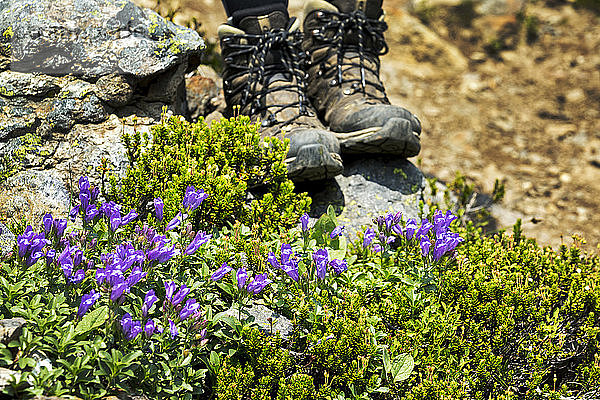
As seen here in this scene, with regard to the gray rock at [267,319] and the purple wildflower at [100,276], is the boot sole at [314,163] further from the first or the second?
the purple wildflower at [100,276]

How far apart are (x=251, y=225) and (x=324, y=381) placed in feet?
3.69

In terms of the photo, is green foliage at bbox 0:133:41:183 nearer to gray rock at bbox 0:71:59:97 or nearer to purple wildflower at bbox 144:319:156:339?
gray rock at bbox 0:71:59:97

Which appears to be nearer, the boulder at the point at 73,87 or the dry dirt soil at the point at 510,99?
the boulder at the point at 73,87

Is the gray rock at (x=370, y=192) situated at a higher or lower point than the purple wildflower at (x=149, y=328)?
lower

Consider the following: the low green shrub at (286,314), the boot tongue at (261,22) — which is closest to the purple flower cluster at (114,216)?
the low green shrub at (286,314)

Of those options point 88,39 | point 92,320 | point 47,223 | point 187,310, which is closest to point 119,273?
point 92,320

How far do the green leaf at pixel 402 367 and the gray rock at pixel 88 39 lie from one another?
2.30 m

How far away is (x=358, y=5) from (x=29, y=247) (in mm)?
3058

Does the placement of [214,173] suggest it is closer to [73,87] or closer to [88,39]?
[73,87]

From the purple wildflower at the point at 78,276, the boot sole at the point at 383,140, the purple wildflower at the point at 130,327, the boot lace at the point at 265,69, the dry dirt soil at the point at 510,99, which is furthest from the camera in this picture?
the dry dirt soil at the point at 510,99

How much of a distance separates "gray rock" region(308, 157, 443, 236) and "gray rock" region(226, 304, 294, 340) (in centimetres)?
111

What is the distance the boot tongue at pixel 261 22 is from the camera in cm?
392

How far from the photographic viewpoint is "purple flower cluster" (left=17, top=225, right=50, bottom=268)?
2.20 metres

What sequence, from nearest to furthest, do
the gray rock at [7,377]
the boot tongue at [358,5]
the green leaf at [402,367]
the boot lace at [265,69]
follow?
the gray rock at [7,377] < the green leaf at [402,367] < the boot lace at [265,69] < the boot tongue at [358,5]
